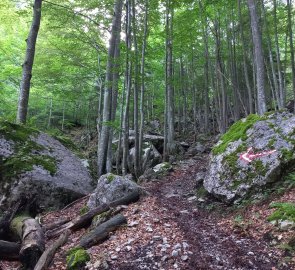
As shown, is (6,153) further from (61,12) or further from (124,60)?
(61,12)

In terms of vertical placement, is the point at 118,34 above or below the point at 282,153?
above

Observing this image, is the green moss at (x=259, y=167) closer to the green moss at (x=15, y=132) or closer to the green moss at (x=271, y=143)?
the green moss at (x=271, y=143)

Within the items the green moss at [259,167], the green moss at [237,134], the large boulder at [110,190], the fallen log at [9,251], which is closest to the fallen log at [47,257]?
the fallen log at [9,251]

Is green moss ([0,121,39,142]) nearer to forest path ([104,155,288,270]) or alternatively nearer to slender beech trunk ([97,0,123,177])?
slender beech trunk ([97,0,123,177])

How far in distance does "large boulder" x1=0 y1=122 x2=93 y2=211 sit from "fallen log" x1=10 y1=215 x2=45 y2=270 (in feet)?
4.96

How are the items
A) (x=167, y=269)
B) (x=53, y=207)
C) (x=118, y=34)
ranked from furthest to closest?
1. (x=118, y=34)
2. (x=53, y=207)
3. (x=167, y=269)

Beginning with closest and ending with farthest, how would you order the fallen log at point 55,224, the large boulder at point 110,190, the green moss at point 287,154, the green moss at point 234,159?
the fallen log at point 55,224, the green moss at point 287,154, the green moss at point 234,159, the large boulder at point 110,190

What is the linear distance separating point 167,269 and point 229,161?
3.77 meters

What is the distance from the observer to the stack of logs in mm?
4402

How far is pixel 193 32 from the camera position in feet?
51.9

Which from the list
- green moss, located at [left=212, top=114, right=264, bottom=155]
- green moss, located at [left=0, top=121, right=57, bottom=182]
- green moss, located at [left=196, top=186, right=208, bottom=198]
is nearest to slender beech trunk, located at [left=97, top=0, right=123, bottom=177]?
green moss, located at [left=0, top=121, right=57, bottom=182]

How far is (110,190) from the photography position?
7.12 meters

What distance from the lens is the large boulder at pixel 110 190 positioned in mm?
7035

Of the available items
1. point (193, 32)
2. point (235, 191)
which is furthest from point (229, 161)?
point (193, 32)
